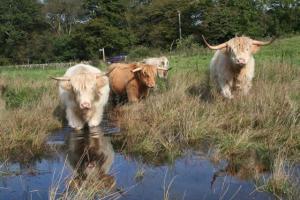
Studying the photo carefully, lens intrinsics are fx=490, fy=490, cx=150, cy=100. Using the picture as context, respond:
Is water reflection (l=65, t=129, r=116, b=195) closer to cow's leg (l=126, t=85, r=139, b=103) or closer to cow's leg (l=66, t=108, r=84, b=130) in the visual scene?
cow's leg (l=66, t=108, r=84, b=130)

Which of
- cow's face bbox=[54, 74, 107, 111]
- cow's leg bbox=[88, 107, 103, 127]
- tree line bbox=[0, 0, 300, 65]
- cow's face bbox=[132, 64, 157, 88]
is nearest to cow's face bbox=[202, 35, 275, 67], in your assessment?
cow's face bbox=[132, 64, 157, 88]

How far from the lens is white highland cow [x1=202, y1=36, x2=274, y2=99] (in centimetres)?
866

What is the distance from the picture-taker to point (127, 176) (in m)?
5.14

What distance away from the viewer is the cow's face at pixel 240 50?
849 cm

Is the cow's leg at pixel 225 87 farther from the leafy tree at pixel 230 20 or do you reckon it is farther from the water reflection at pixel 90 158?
the leafy tree at pixel 230 20

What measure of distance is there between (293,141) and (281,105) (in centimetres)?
146

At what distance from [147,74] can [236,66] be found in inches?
71.8

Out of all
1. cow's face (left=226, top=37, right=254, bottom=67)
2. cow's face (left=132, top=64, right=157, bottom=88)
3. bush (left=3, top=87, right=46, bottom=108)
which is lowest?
bush (left=3, top=87, right=46, bottom=108)

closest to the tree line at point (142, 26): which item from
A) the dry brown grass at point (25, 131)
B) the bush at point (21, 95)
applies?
A: the bush at point (21, 95)

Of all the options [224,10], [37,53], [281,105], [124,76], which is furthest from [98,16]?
[281,105]

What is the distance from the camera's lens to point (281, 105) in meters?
7.10

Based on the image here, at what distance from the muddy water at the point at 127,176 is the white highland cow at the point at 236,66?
3.17 meters

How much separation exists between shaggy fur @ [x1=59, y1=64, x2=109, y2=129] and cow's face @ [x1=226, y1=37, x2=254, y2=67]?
2.35m

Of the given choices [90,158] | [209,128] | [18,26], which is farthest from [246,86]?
[18,26]
